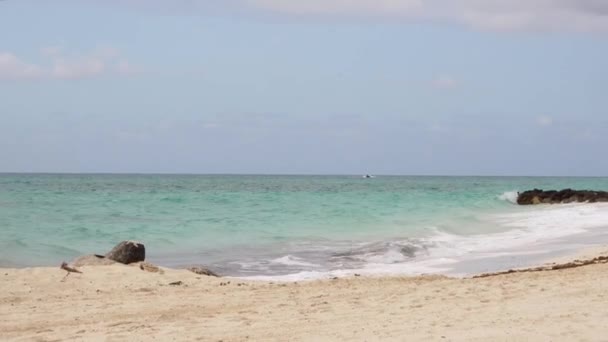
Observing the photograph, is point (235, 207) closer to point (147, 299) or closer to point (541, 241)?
point (541, 241)

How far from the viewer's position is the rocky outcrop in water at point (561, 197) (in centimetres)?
4600

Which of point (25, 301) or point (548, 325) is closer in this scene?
point (548, 325)

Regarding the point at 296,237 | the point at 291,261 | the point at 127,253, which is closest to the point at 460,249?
the point at 291,261

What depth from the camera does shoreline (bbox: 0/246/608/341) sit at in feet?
24.2

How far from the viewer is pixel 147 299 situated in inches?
394

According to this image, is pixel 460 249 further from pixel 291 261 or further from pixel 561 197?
pixel 561 197

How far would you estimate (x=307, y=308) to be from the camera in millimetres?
8906

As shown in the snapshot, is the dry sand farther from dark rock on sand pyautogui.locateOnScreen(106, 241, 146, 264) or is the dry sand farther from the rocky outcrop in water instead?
the rocky outcrop in water

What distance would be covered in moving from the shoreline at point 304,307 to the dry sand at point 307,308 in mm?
12

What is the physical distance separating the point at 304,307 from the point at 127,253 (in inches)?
220

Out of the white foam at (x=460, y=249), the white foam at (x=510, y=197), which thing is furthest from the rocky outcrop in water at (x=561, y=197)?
the white foam at (x=460, y=249)

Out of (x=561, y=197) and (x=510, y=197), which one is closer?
(x=561, y=197)

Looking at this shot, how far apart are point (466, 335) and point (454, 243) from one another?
1397 centimetres

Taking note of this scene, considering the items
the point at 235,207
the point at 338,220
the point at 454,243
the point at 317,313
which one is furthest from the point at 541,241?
the point at 235,207
